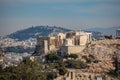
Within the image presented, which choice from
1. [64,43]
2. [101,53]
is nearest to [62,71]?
[64,43]

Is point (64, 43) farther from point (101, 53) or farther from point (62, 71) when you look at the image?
point (62, 71)

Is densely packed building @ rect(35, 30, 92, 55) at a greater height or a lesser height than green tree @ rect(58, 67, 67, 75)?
greater

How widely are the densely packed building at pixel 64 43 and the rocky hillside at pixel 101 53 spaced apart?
0.83 metres

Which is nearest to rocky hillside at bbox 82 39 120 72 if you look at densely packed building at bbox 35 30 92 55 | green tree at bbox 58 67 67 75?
densely packed building at bbox 35 30 92 55

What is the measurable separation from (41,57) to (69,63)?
3.61m

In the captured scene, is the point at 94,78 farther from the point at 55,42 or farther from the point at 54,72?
the point at 55,42

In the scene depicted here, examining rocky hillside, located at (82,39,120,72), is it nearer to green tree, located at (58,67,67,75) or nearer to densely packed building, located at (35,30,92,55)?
densely packed building, located at (35,30,92,55)

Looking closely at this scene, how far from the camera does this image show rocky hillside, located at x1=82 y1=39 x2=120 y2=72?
45.7m

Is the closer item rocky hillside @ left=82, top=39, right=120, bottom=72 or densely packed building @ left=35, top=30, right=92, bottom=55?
rocky hillside @ left=82, top=39, right=120, bottom=72

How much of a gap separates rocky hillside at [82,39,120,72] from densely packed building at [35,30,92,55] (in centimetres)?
83

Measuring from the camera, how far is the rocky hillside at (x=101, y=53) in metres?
45.7

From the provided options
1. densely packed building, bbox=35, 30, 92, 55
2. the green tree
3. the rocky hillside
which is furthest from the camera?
densely packed building, bbox=35, 30, 92, 55

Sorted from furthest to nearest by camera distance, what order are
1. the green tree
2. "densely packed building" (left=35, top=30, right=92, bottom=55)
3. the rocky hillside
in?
Result: "densely packed building" (left=35, top=30, right=92, bottom=55), the rocky hillside, the green tree

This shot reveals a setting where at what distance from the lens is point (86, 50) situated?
48.0 m
